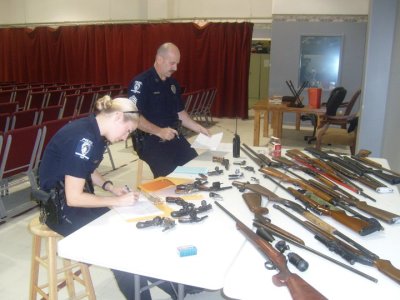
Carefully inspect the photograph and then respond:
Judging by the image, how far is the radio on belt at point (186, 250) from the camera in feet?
4.46

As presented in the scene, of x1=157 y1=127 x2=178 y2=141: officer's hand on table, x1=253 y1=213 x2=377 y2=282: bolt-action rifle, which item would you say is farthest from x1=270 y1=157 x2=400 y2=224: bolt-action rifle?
x1=157 y1=127 x2=178 y2=141: officer's hand on table

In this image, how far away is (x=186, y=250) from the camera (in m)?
1.36

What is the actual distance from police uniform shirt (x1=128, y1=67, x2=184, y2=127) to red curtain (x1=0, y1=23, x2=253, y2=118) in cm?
565

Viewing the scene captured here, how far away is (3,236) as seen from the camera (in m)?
3.05

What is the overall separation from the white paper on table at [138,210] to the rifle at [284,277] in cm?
46

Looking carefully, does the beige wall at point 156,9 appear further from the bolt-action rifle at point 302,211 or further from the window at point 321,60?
the bolt-action rifle at point 302,211

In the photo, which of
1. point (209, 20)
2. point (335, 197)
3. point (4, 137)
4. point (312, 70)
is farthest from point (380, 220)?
point (209, 20)

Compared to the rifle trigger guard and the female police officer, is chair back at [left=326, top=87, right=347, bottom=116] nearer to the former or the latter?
the female police officer

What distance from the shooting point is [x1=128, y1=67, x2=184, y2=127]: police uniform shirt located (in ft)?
9.63

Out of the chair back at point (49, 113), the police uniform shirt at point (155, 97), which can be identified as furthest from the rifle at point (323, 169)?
the chair back at point (49, 113)

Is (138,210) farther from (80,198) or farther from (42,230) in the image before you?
(42,230)

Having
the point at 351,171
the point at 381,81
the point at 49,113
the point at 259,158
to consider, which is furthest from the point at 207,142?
the point at 49,113

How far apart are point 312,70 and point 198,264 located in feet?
23.9

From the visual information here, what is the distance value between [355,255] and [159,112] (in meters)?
2.02
